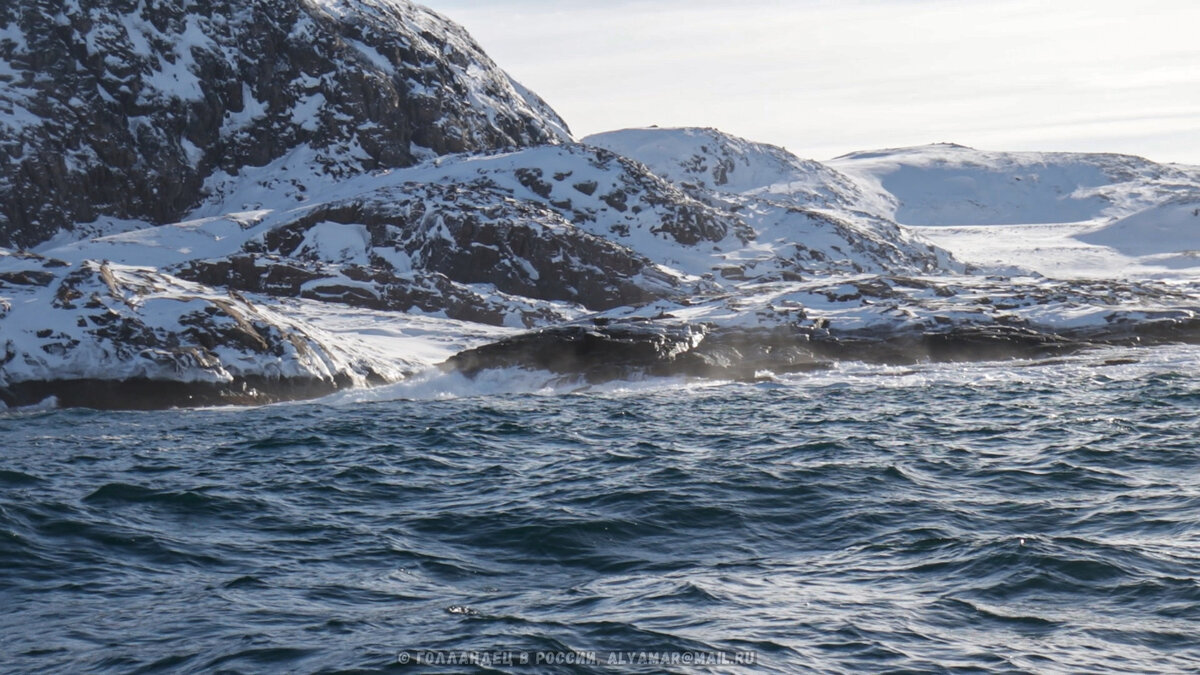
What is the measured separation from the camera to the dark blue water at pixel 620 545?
1295 cm

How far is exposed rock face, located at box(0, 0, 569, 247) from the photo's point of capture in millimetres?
89500

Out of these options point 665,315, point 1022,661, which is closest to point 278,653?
point 1022,661

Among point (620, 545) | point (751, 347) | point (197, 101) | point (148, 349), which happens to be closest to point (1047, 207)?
point (197, 101)

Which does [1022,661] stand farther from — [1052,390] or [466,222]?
[466,222]

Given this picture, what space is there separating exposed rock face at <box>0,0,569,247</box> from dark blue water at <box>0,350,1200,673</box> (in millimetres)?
63906

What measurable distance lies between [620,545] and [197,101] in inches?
3503

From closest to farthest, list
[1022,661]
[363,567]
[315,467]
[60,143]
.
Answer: [1022,661], [363,567], [315,467], [60,143]

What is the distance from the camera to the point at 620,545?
1773 cm

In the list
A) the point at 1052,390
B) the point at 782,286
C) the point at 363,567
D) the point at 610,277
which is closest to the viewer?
the point at 363,567

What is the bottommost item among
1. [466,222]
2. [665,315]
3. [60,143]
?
[665,315]

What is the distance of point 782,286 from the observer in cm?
6831

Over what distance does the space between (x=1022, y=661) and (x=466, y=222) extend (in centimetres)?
6964

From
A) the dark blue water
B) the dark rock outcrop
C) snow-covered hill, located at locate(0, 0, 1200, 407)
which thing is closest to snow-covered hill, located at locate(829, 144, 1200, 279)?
snow-covered hill, located at locate(0, 0, 1200, 407)

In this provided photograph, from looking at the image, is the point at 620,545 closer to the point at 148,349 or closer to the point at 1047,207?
the point at 148,349
